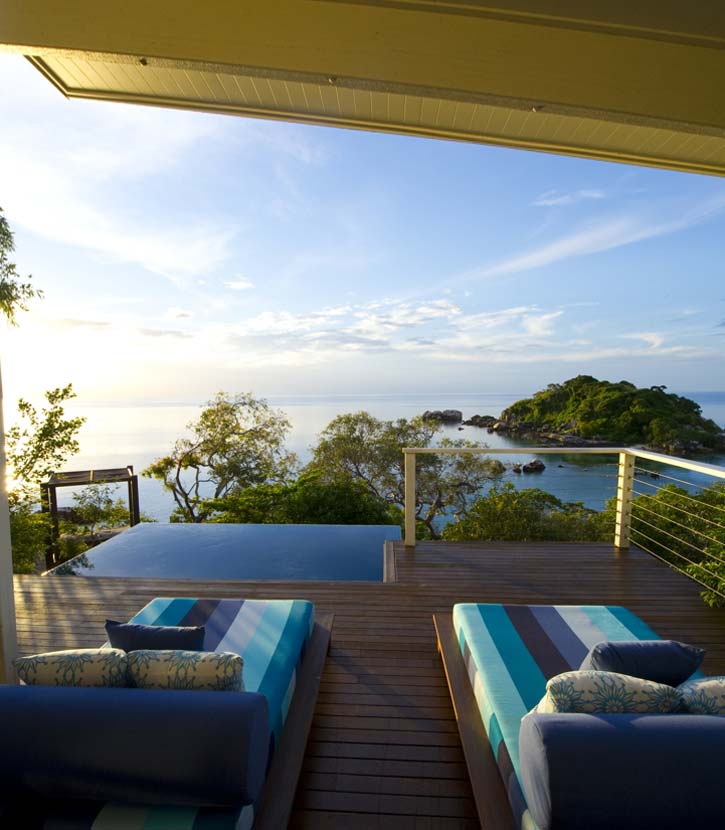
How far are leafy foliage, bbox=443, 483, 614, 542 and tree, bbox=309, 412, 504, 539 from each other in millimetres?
1856

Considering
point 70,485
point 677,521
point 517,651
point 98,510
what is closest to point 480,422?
point 677,521

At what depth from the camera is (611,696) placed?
1231 mm

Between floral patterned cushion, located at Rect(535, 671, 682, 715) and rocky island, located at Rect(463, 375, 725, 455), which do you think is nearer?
floral patterned cushion, located at Rect(535, 671, 682, 715)

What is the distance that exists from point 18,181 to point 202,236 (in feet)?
9.51

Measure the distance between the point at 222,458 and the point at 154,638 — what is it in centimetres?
802

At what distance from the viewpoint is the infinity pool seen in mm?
4328

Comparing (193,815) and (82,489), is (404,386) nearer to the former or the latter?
(82,489)

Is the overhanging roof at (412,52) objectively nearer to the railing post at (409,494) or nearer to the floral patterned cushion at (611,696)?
the floral patterned cushion at (611,696)

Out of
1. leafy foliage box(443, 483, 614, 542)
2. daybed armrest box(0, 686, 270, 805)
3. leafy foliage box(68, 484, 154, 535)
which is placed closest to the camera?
daybed armrest box(0, 686, 270, 805)

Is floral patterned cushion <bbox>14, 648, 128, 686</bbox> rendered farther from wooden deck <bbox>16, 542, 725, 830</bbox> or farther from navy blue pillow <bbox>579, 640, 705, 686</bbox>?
navy blue pillow <bbox>579, 640, 705, 686</bbox>

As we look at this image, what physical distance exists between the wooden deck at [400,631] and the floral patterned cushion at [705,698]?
2.69ft

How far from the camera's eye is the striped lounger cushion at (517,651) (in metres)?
1.56

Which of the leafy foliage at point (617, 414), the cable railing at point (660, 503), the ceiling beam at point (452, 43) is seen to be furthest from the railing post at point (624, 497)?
the leafy foliage at point (617, 414)

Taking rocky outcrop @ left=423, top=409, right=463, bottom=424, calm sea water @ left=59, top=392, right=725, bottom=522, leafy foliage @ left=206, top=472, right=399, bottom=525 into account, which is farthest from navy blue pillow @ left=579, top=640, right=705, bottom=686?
rocky outcrop @ left=423, top=409, right=463, bottom=424
